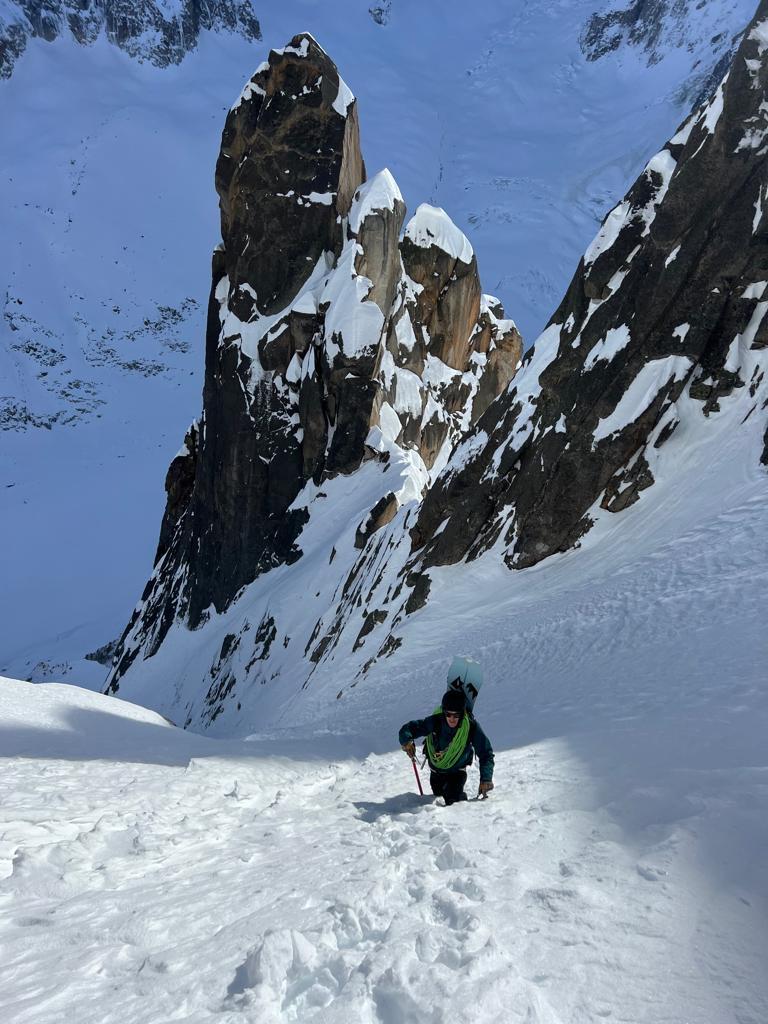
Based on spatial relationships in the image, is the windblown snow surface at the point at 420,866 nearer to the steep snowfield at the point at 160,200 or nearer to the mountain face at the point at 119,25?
the steep snowfield at the point at 160,200

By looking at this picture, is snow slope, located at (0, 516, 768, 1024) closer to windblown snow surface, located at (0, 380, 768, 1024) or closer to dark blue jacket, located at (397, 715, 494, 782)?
windblown snow surface, located at (0, 380, 768, 1024)

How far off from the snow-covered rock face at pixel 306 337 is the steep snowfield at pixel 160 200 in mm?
33181

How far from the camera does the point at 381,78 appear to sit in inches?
5251

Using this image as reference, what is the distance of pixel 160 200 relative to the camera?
110125mm

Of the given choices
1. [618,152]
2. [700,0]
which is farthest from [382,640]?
[700,0]

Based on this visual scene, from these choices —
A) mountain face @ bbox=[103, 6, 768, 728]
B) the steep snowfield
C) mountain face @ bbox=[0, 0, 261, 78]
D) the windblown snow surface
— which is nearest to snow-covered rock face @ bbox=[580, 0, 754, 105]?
the steep snowfield

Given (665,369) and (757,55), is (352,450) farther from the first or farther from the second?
(757,55)

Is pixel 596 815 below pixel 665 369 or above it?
below

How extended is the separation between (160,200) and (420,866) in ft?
397

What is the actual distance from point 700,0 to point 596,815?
148034mm

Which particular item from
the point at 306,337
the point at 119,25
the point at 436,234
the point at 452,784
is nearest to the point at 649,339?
the point at 452,784

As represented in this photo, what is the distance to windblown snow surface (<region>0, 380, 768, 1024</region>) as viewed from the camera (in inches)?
112

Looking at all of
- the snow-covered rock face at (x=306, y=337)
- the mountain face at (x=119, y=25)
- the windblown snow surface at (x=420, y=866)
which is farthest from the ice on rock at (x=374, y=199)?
the mountain face at (x=119, y=25)

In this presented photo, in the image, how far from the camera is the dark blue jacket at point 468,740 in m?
5.77
